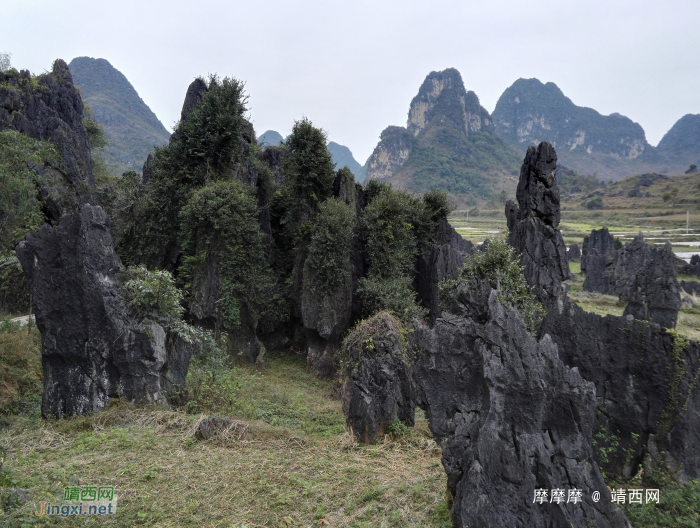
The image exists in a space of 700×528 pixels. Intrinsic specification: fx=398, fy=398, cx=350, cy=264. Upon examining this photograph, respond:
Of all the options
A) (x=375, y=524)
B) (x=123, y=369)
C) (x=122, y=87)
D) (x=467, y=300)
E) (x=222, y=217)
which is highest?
(x=122, y=87)

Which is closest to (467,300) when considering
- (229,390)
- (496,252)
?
(496,252)

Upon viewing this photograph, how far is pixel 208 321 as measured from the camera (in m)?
14.5

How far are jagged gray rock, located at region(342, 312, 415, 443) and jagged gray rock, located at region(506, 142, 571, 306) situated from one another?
7.46 meters

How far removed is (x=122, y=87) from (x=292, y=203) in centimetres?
10682

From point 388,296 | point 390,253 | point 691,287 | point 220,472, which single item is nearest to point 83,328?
point 220,472

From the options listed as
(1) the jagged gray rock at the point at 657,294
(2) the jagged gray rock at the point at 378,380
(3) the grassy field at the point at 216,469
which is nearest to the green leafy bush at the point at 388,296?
(2) the jagged gray rock at the point at 378,380

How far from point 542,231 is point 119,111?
93.8m

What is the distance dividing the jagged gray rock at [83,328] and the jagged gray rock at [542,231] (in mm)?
12084

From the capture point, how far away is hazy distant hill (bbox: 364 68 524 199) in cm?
12726

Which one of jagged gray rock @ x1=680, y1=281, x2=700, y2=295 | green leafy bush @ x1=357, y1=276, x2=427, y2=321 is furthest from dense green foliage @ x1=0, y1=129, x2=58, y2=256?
jagged gray rock @ x1=680, y1=281, x2=700, y2=295

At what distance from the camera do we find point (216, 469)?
20.4 ft

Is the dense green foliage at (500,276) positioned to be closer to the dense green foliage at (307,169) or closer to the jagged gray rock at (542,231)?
the jagged gray rock at (542,231)

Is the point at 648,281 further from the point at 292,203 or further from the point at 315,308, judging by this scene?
the point at 292,203

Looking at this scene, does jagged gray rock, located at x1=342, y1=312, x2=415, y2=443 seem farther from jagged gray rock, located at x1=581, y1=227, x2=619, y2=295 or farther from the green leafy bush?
jagged gray rock, located at x1=581, y1=227, x2=619, y2=295
